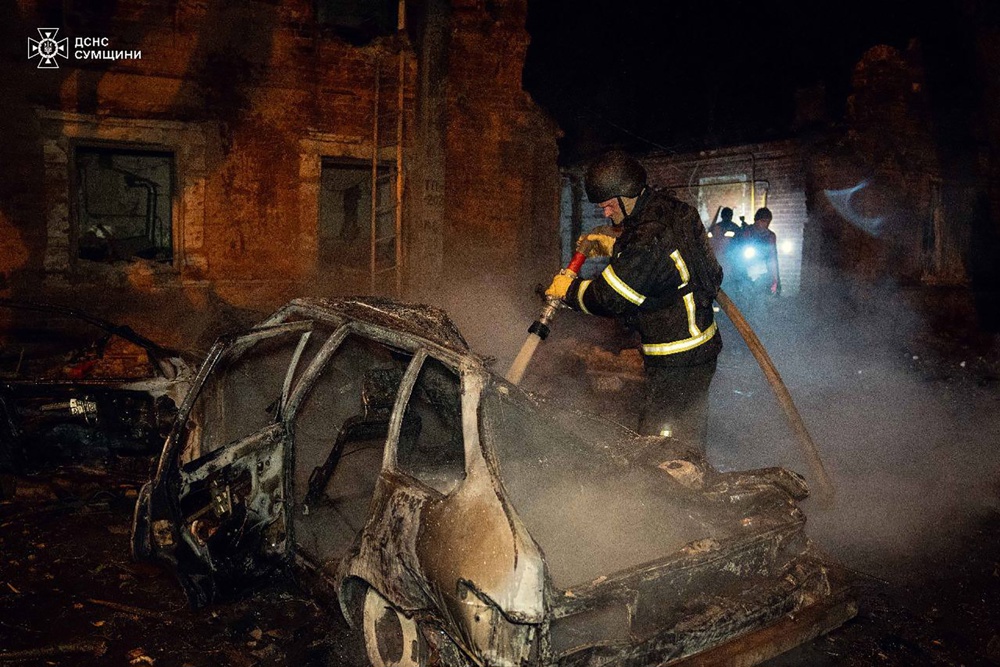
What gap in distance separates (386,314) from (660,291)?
175 centimetres

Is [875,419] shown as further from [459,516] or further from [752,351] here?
[459,516]

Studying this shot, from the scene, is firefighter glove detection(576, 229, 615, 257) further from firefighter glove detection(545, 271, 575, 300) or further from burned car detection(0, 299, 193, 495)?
burned car detection(0, 299, 193, 495)

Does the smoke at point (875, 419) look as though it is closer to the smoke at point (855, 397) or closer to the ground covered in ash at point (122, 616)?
the smoke at point (855, 397)

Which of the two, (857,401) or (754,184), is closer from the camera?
(857,401)

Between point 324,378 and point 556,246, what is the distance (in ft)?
19.7

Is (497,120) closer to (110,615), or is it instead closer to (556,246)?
(556,246)

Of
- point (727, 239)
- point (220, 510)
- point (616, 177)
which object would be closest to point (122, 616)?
point (220, 510)

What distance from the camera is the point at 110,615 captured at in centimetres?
395

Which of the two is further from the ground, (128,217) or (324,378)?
(128,217)

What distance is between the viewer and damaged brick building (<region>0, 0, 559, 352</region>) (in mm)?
8328

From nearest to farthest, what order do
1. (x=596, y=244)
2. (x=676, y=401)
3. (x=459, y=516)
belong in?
(x=459, y=516), (x=676, y=401), (x=596, y=244)

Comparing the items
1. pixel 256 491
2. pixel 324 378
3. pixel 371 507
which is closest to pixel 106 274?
pixel 324 378

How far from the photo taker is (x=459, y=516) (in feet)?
8.71

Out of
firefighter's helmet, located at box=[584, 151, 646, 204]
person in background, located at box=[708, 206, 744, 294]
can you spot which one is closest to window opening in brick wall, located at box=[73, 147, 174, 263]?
firefighter's helmet, located at box=[584, 151, 646, 204]
